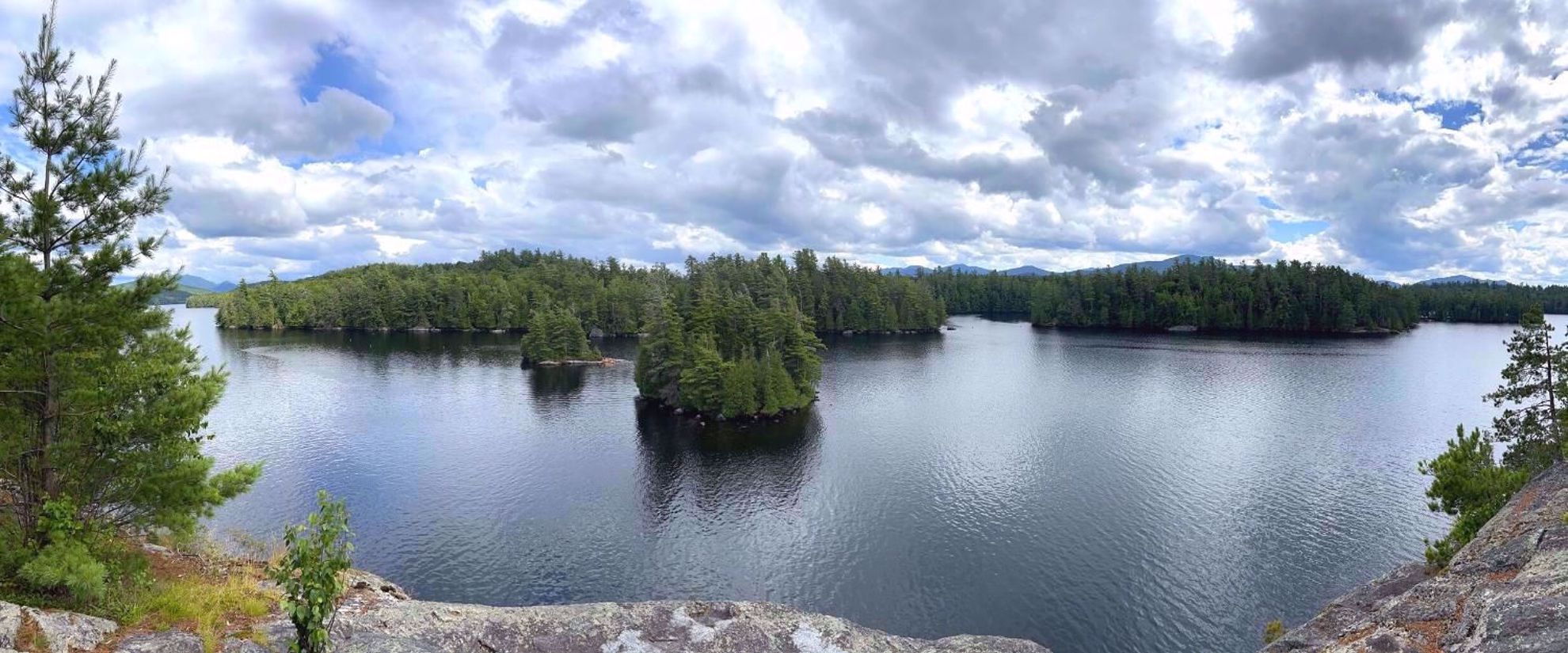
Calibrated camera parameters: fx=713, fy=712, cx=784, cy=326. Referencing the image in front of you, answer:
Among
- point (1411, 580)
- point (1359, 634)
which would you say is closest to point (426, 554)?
point (1359, 634)

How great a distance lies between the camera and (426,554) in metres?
39.7

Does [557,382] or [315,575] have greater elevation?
[315,575]

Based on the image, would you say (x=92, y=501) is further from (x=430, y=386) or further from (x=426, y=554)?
(x=430, y=386)

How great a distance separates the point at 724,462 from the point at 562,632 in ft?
137

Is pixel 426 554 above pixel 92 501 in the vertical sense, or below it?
below

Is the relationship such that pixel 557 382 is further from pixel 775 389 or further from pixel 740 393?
pixel 775 389

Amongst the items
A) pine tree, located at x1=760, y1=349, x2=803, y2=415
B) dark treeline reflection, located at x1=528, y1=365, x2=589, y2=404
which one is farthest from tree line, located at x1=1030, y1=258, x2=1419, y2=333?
dark treeline reflection, located at x1=528, y1=365, x2=589, y2=404

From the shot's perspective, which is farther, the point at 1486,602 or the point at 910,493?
the point at 910,493

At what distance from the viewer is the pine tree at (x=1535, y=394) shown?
2748 cm

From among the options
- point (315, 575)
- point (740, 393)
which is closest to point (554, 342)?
point (740, 393)

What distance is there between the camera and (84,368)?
15.8 m

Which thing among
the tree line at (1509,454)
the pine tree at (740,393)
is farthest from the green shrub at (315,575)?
the pine tree at (740,393)

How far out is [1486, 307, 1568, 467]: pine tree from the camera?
27478 millimetres

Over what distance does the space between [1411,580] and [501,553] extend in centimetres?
4090
